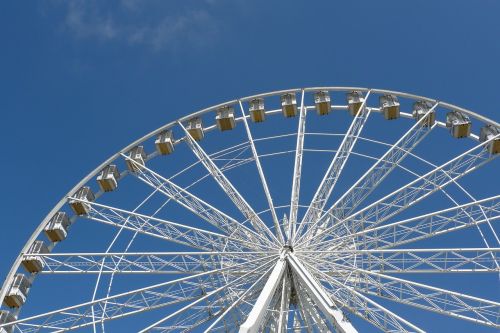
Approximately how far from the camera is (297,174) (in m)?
18.8

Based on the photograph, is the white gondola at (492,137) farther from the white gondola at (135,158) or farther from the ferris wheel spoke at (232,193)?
the white gondola at (135,158)

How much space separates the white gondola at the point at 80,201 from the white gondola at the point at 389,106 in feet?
38.0

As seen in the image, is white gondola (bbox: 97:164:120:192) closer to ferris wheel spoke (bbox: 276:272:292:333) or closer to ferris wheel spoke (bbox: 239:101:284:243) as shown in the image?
ferris wheel spoke (bbox: 239:101:284:243)

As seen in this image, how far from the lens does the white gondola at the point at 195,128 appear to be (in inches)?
900

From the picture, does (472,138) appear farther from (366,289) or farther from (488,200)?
(366,289)

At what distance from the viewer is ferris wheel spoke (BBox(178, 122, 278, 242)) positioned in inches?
683

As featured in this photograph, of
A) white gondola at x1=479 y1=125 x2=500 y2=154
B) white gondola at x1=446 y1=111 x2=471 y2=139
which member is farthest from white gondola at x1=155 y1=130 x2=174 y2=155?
white gondola at x1=479 y1=125 x2=500 y2=154

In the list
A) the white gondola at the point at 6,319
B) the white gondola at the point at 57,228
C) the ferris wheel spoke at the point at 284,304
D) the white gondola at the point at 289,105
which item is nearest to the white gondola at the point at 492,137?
the white gondola at the point at 289,105

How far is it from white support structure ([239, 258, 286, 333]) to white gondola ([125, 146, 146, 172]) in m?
8.07

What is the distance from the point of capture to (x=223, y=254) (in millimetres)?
16312

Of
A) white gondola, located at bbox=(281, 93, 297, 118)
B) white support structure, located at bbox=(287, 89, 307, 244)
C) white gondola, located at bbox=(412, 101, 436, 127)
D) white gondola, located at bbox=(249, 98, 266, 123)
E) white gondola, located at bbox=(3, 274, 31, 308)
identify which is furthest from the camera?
white gondola, located at bbox=(281, 93, 297, 118)

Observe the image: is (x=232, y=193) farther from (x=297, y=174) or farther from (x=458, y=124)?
(x=458, y=124)

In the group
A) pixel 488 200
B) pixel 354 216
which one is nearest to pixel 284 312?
pixel 354 216

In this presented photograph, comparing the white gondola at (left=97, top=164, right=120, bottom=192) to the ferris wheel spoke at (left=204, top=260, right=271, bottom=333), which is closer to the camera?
the ferris wheel spoke at (left=204, top=260, right=271, bottom=333)
